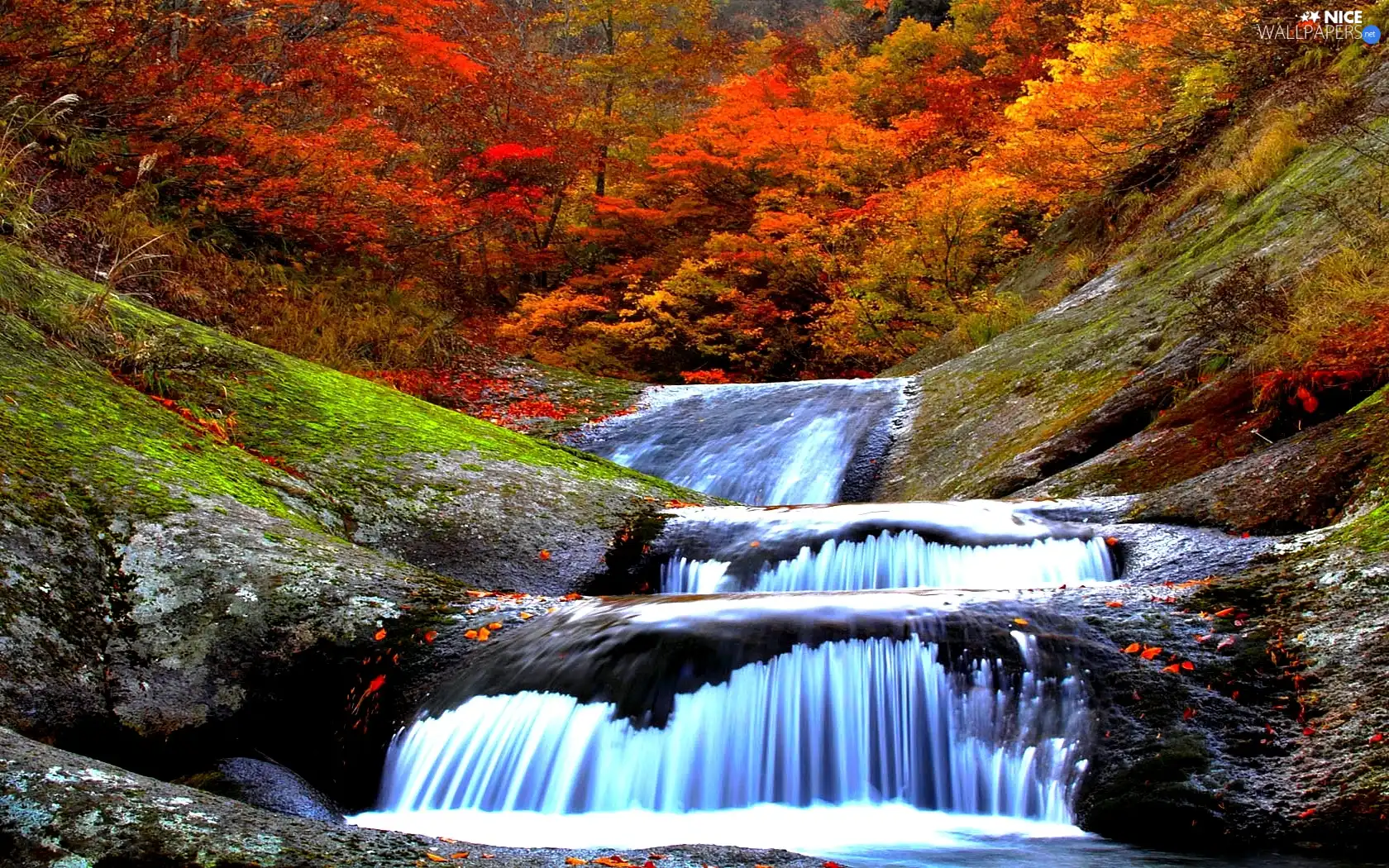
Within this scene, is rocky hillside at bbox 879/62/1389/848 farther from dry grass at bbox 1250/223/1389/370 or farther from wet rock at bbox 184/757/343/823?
wet rock at bbox 184/757/343/823

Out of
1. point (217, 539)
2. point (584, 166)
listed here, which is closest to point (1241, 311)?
point (217, 539)

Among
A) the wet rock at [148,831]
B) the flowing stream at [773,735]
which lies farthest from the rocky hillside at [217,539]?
the wet rock at [148,831]

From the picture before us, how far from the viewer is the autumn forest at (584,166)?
36.6 feet

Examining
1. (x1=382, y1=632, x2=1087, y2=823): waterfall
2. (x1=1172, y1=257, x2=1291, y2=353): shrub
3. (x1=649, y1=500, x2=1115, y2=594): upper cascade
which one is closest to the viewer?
(x1=382, y1=632, x2=1087, y2=823): waterfall

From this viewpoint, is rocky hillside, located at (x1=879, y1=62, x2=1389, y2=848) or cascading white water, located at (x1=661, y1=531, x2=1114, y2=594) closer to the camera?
rocky hillside, located at (x1=879, y1=62, x2=1389, y2=848)

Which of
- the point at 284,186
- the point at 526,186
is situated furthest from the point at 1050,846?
the point at 526,186

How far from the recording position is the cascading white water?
594 centimetres

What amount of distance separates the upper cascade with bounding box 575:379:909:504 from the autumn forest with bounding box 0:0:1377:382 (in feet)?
8.10

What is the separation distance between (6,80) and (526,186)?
990 centimetres

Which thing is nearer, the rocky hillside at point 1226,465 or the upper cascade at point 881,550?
the rocky hillside at point 1226,465

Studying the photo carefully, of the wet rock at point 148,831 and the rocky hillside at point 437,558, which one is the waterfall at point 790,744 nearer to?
the rocky hillside at point 437,558

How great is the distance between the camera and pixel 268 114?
12.6m

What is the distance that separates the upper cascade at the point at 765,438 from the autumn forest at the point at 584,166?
8.10 feet

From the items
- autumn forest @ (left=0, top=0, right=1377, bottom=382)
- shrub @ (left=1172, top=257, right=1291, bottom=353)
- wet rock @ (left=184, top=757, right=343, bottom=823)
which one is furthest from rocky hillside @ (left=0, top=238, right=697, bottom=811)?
shrub @ (left=1172, top=257, right=1291, bottom=353)
